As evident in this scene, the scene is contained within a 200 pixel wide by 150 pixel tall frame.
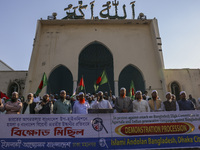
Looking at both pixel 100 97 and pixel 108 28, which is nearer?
pixel 100 97

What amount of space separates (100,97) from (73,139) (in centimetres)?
189

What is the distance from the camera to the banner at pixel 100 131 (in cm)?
400

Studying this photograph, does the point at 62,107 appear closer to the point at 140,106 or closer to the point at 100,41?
the point at 140,106

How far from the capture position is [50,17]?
14.6 m

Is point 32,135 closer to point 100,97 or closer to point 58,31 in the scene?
point 100,97

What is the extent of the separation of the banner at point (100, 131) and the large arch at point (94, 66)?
13.3m

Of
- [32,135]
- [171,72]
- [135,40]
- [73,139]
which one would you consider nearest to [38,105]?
[32,135]

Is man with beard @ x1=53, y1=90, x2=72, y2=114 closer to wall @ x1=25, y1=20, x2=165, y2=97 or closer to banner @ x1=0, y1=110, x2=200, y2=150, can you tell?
banner @ x1=0, y1=110, x2=200, y2=150

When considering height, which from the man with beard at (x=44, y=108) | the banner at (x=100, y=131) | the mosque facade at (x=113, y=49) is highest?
the mosque facade at (x=113, y=49)

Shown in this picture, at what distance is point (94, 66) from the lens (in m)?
18.6

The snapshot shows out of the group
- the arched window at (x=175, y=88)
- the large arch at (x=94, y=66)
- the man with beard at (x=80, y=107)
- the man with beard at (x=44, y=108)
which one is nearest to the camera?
the man with beard at (x=44, y=108)

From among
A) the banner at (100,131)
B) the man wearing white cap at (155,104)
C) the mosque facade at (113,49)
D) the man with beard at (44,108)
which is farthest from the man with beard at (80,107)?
the mosque facade at (113,49)

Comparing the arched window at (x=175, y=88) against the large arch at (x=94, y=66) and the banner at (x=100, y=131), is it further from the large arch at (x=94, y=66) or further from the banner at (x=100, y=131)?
the banner at (x=100, y=131)

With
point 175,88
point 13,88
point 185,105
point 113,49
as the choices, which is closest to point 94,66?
point 113,49
